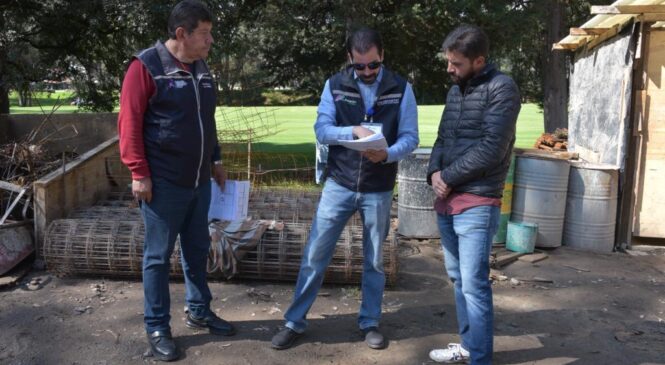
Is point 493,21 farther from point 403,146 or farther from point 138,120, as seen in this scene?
point 138,120

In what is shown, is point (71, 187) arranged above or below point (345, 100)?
below

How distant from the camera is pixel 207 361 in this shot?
362cm

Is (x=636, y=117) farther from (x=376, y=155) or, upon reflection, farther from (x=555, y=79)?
(x=555, y=79)

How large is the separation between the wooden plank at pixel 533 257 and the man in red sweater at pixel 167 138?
3801 millimetres

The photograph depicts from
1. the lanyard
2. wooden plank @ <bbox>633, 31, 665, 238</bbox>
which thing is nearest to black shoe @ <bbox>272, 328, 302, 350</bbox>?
the lanyard

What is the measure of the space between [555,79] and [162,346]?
1451 centimetres

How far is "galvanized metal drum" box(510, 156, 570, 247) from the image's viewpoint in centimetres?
652

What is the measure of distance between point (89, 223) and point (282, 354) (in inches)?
100

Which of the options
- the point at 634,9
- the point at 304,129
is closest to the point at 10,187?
the point at 634,9

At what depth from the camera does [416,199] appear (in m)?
6.71

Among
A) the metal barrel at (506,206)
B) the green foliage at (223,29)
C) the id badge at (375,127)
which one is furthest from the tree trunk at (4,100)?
the id badge at (375,127)

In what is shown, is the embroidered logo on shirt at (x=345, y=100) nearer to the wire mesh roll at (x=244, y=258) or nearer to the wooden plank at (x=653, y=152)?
the wire mesh roll at (x=244, y=258)

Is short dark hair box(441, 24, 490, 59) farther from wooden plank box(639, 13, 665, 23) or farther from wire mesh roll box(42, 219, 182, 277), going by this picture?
wooden plank box(639, 13, 665, 23)

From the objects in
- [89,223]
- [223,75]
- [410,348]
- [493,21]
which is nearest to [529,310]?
[410,348]
